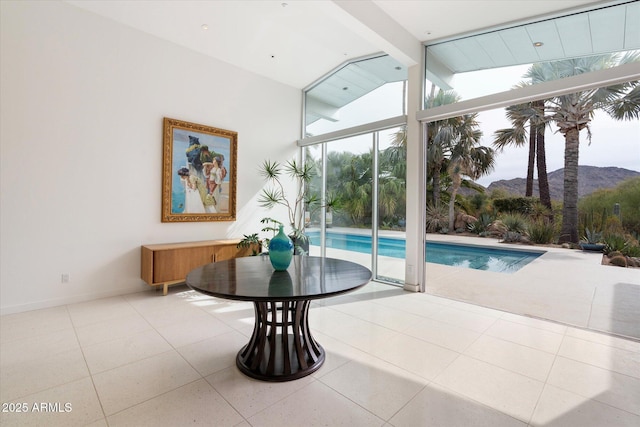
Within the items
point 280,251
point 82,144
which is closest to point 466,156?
point 280,251

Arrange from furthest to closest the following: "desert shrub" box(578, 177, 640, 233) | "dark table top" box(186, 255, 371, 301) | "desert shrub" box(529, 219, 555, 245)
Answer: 1. "desert shrub" box(529, 219, 555, 245)
2. "desert shrub" box(578, 177, 640, 233)
3. "dark table top" box(186, 255, 371, 301)

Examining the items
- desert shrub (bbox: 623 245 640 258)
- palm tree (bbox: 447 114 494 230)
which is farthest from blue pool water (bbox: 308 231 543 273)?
desert shrub (bbox: 623 245 640 258)

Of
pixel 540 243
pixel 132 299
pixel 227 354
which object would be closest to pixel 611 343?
pixel 540 243

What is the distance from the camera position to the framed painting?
463cm

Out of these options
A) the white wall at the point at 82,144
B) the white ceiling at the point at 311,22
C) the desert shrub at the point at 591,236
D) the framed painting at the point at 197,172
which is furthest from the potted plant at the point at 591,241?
the white wall at the point at 82,144

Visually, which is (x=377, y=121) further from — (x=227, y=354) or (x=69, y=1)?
(x=69, y=1)

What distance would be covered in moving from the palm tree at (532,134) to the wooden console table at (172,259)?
14.4 ft

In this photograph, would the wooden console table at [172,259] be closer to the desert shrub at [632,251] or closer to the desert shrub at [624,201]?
the desert shrub at [624,201]

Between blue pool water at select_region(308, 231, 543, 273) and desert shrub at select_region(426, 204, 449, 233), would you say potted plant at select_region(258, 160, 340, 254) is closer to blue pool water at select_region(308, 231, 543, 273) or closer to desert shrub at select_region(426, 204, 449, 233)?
blue pool water at select_region(308, 231, 543, 273)

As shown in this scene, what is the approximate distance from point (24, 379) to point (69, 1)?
4.24 meters

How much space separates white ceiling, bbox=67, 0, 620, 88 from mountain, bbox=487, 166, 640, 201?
1.85 m

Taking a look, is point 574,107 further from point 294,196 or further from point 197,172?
point 197,172

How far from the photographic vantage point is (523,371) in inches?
93.4

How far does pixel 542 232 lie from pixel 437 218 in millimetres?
1298
